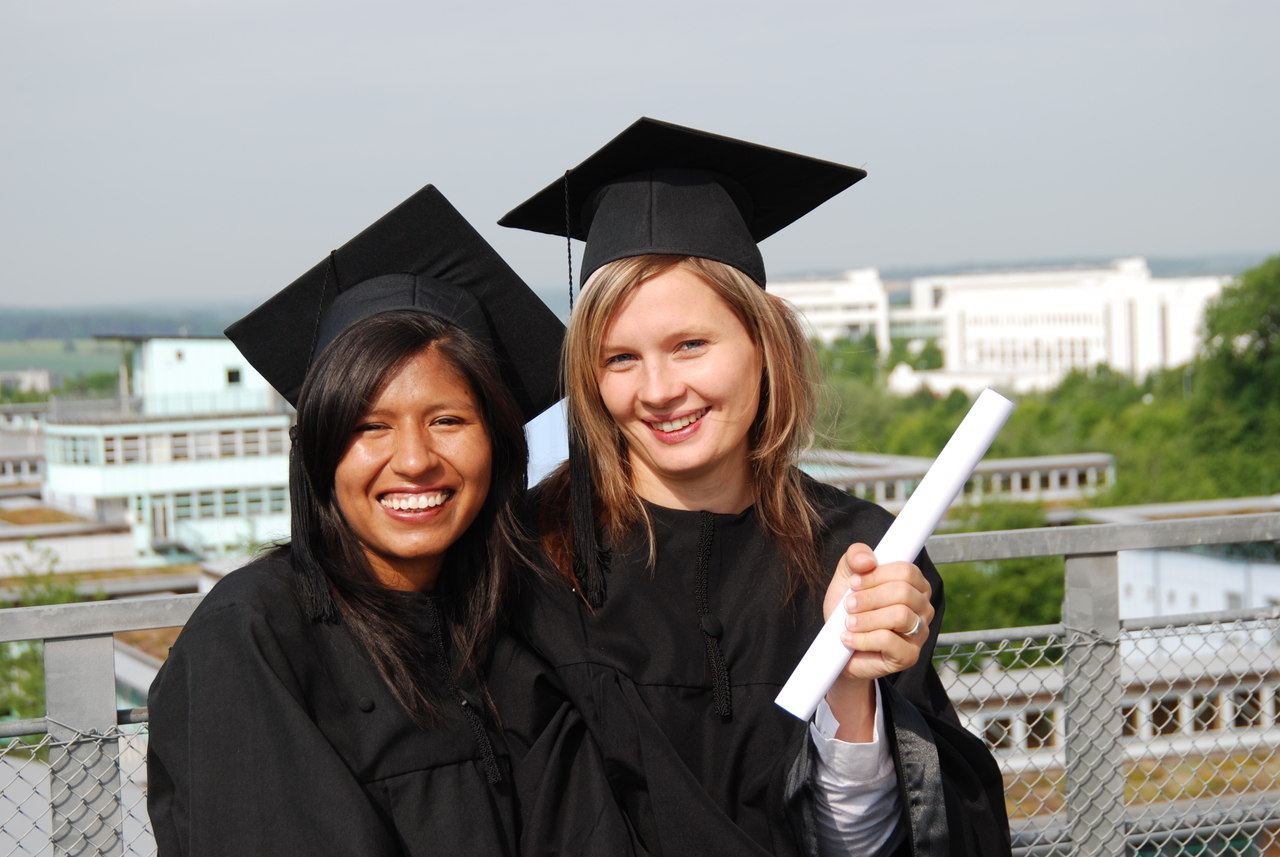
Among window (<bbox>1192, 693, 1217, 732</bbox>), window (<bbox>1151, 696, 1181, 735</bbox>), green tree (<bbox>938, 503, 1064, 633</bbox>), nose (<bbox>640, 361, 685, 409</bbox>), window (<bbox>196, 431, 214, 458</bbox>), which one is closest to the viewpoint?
nose (<bbox>640, 361, 685, 409</bbox>)

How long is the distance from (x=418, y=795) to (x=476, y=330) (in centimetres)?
93

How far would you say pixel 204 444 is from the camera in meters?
87.1

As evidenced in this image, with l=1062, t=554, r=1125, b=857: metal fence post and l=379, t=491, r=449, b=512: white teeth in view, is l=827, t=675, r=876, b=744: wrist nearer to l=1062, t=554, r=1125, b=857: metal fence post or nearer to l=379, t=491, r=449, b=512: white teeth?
l=379, t=491, r=449, b=512: white teeth

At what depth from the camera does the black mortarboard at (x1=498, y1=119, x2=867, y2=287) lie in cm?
246

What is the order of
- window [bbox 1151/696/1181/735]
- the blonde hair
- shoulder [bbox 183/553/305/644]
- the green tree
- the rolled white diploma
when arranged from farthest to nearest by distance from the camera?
the green tree, window [bbox 1151/696/1181/735], the blonde hair, shoulder [bbox 183/553/305/644], the rolled white diploma

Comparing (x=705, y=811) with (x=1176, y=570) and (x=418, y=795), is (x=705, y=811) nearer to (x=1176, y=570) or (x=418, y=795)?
(x=418, y=795)

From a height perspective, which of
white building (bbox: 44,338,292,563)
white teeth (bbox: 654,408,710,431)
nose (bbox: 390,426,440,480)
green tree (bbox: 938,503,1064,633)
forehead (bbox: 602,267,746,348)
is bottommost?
green tree (bbox: 938,503,1064,633)

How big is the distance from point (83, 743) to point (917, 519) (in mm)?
1845

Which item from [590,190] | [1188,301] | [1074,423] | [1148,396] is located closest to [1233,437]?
[1074,423]

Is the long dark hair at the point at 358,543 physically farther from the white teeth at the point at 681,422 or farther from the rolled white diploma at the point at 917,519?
the rolled white diploma at the point at 917,519

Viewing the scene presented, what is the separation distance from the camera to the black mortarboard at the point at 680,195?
8.07 ft

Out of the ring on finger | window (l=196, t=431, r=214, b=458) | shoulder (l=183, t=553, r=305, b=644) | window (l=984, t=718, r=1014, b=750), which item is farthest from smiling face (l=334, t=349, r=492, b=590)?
window (l=196, t=431, r=214, b=458)

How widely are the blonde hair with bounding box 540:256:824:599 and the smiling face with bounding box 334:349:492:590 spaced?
0.29 m

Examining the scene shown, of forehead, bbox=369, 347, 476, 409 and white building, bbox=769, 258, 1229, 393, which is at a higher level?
white building, bbox=769, 258, 1229, 393
